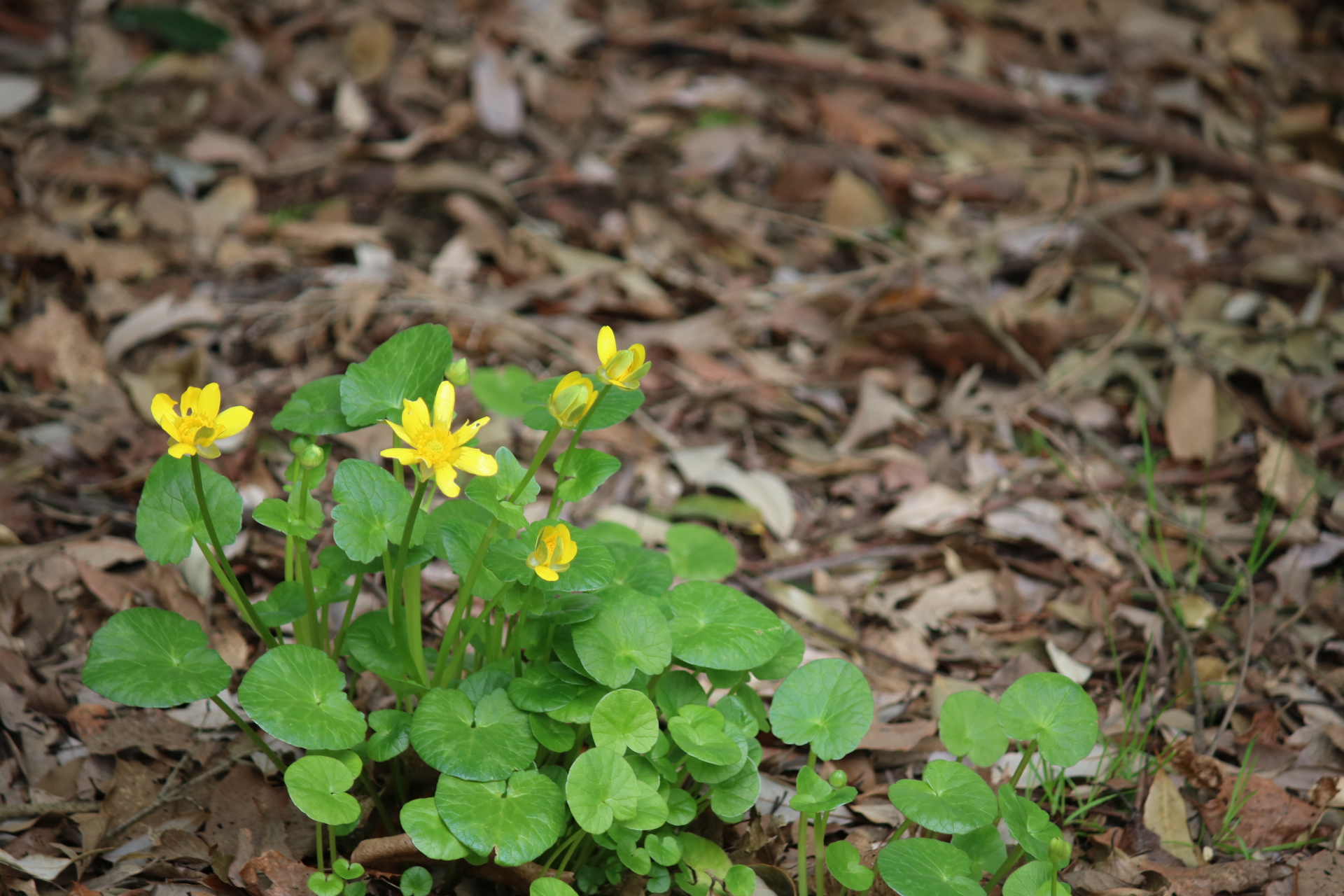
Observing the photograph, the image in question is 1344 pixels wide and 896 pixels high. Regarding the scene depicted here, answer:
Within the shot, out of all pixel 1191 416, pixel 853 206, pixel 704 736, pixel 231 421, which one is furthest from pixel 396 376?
pixel 853 206

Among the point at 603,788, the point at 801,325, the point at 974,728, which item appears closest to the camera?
the point at 603,788

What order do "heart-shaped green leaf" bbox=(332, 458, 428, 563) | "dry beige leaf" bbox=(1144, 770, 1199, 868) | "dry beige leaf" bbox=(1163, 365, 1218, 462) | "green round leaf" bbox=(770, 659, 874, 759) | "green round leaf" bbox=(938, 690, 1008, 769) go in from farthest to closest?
"dry beige leaf" bbox=(1163, 365, 1218, 462) → "dry beige leaf" bbox=(1144, 770, 1199, 868) → "green round leaf" bbox=(938, 690, 1008, 769) → "green round leaf" bbox=(770, 659, 874, 759) → "heart-shaped green leaf" bbox=(332, 458, 428, 563)

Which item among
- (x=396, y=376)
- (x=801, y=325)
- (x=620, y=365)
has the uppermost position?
(x=620, y=365)

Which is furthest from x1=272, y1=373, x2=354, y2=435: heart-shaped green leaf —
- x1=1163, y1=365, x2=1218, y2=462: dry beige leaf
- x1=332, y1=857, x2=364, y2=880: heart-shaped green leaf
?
x1=1163, y1=365, x2=1218, y2=462: dry beige leaf

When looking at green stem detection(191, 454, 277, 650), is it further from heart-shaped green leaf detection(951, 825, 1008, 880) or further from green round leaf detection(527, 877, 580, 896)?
heart-shaped green leaf detection(951, 825, 1008, 880)

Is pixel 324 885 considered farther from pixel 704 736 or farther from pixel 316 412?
pixel 316 412
